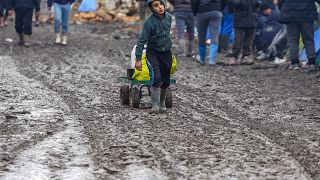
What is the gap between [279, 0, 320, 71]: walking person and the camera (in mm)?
14305

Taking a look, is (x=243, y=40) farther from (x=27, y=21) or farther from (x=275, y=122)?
(x=275, y=122)

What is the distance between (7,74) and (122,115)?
478 cm

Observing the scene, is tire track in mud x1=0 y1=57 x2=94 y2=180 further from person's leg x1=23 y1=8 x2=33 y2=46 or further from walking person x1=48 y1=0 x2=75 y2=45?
walking person x1=48 y1=0 x2=75 y2=45

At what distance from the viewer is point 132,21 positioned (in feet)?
96.0

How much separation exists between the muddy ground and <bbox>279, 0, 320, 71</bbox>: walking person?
571 millimetres

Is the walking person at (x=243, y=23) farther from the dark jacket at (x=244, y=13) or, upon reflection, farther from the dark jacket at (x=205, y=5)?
the dark jacket at (x=205, y=5)

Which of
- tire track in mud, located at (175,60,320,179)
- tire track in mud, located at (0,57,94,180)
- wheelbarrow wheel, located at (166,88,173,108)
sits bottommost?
tire track in mud, located at (0,57,94,180)

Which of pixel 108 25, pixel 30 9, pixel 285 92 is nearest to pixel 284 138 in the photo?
pixel 285 92

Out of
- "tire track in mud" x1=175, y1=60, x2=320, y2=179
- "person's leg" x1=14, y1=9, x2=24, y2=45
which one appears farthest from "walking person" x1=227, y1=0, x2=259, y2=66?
"person's leg" x1=14, y1=9, x2=24, y2=45

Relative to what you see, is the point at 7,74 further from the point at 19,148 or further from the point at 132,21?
the point at 132,21

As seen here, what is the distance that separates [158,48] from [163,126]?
1497 mm

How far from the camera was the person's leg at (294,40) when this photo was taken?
574 inches

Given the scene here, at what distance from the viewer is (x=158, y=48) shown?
967cm

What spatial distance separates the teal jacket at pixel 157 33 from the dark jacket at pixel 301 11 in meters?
5.17
